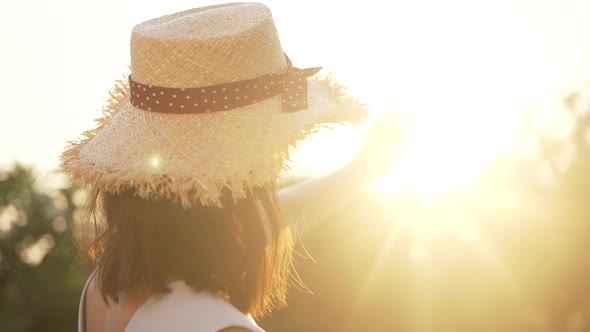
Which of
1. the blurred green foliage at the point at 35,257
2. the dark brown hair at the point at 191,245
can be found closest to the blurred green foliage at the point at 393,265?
the blurred green foliage at the point at 35,257

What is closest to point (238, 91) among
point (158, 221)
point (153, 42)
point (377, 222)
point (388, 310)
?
point (153, 42)

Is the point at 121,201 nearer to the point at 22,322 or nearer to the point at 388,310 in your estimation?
the point at 22,322

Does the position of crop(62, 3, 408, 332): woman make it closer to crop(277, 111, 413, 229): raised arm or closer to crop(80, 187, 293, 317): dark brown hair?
crop(80, 187, 293, 317): dark brown hair

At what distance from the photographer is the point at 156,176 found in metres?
2.12

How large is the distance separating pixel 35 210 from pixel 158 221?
15312 mm

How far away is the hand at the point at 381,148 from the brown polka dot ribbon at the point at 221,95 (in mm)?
604

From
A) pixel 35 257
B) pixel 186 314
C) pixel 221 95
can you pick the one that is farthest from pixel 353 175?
pixel 35 257

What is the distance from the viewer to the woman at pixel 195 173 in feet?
6.88

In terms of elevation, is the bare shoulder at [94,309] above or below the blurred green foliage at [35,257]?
above

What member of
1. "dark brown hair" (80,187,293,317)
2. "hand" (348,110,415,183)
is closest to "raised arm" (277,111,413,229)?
"hand" (348,110,415,183)

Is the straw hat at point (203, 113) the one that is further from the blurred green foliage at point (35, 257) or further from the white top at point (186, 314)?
the blurred green foliage at point (35, 257)

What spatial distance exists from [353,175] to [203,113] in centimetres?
97

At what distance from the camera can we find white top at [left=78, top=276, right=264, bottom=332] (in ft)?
6.33

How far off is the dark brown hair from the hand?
2.87 feet
